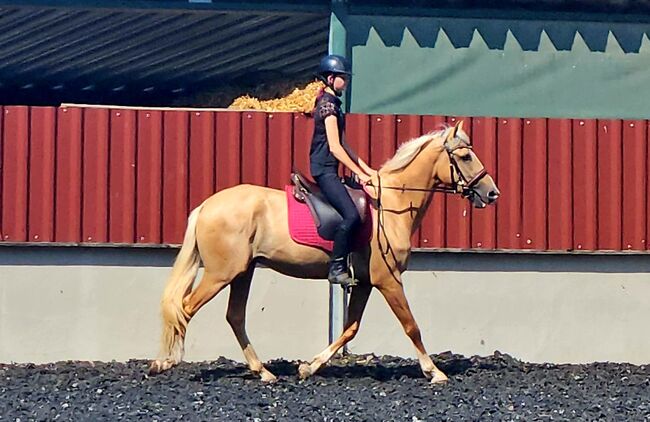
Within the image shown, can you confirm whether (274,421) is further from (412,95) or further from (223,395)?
(412,95)

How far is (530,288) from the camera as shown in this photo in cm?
1191

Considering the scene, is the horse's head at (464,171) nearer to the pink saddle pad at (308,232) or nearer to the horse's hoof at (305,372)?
the pink saddle pad at (308,232)

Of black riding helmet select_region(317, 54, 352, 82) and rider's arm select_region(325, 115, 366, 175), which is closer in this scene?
rider's arm select_region(325, 115, 366, 175)

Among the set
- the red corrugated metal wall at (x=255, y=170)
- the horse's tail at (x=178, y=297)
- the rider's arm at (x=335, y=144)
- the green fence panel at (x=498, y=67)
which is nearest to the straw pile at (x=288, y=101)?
the green fence panel at (x=498, y=67)

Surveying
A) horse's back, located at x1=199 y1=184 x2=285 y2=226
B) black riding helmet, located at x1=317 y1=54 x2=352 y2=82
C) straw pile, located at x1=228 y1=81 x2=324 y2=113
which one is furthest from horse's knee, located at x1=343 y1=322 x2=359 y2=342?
straw pile, located at x1=228 y1=81 x2=324 y2=113

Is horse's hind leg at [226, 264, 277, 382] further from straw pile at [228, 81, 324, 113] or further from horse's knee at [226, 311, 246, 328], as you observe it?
straw pile at [228, 81, 324, 113]

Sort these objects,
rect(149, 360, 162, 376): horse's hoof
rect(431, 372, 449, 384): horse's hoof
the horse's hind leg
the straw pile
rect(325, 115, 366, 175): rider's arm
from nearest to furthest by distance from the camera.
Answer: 1. rect(325, 115, 366, 175): rider's arm
2. rect(431, 372, 449, 384): horse's hoof
3. rect(149, 360, 162, 376): horse's hoof
4. the horse's hind leg
5. the straw pile

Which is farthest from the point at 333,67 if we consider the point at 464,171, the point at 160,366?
the point at 160,366

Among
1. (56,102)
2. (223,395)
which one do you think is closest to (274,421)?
(223,395)

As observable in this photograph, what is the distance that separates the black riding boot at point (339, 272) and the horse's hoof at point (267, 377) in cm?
98

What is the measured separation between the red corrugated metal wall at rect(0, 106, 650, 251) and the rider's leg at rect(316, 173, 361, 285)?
198cm

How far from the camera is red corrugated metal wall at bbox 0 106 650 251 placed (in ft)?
37.9

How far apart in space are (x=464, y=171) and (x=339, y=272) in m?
1.33

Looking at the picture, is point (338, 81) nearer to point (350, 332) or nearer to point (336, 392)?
point (350, 332)
